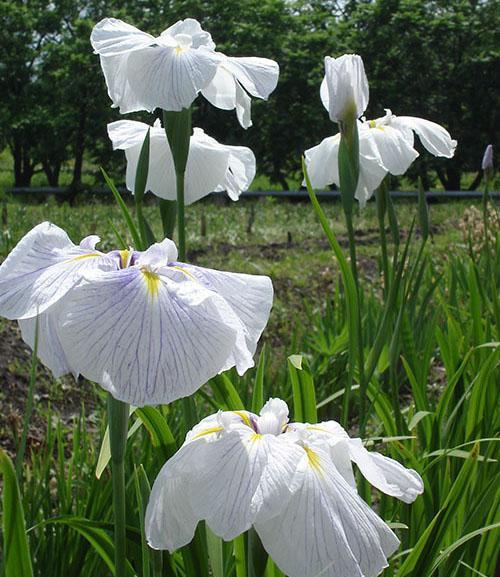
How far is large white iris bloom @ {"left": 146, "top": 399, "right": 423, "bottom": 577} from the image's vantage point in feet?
2.28

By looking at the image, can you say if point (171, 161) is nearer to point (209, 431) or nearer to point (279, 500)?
point (209, 431)

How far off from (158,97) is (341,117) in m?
0.41

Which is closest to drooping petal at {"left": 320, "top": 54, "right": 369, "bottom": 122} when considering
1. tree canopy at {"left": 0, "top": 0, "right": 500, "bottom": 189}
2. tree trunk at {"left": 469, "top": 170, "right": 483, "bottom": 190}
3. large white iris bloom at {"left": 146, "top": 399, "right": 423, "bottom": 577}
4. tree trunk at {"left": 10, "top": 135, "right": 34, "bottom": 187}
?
large white iris bloom at {"left": 146, "top": 399, "right": 423, "bottom": 577}

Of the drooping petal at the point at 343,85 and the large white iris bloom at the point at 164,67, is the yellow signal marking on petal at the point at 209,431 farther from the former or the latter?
the drooping petal at the point at 343,85

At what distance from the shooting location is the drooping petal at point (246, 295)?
2.60 ft

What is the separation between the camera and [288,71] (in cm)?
1455

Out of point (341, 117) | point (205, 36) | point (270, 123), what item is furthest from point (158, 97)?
point (270, 123)

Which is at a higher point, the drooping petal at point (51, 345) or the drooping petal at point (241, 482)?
the drooping petal at point (51, 345)

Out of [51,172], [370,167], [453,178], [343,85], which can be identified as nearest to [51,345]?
[343,85]

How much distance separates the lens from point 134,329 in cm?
71

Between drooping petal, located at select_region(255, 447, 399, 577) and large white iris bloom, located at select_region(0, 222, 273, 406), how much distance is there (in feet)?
0.43

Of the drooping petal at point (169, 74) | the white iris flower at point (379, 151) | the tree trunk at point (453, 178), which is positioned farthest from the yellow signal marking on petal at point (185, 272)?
the tree trunk at point (453, 178)

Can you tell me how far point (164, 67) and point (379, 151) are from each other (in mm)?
627

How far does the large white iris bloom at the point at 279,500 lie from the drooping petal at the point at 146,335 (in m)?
0.09
